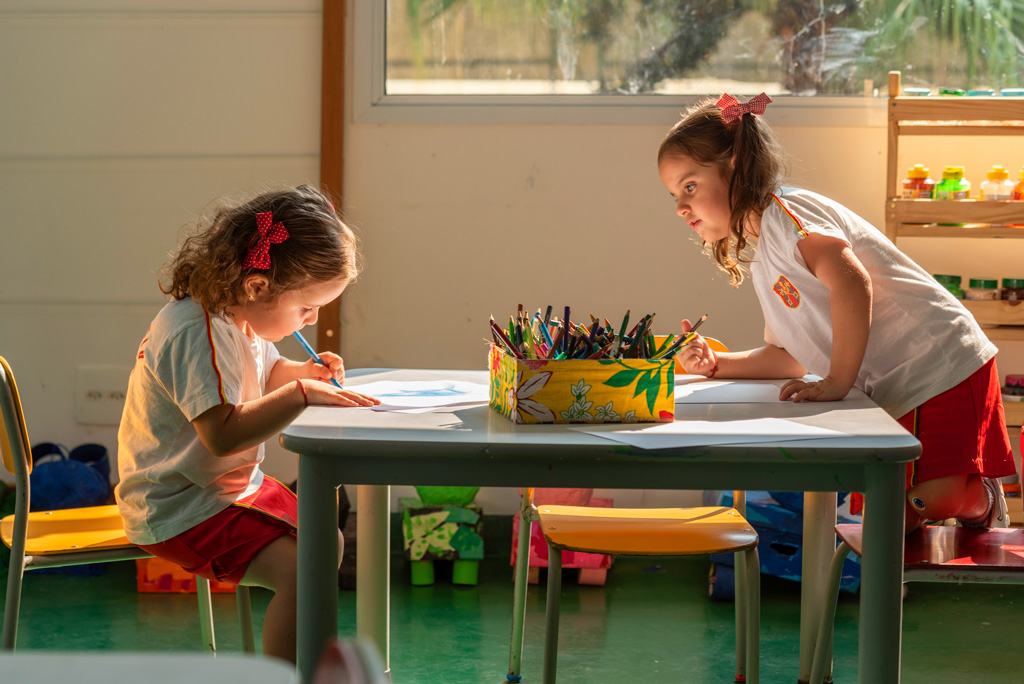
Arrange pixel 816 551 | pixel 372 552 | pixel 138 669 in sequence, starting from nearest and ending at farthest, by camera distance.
Result: pixel 138 669 < pixel 372 552 < pixel 816 551

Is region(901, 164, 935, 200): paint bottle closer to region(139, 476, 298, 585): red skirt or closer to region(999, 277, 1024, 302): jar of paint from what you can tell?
region(999, 277, 1024, 302): jar of paint

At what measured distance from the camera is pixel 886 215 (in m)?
2.67

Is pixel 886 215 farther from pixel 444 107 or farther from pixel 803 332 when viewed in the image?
pixel 444 107

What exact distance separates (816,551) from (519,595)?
0.59 metres

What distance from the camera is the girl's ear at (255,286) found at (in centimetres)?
160

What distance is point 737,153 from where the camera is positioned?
175 cm

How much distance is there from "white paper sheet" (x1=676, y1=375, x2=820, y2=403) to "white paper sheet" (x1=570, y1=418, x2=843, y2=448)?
216 millimetres

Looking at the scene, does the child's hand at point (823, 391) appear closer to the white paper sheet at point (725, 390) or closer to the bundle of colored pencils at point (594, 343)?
the white paper sheet at point (725, 390)

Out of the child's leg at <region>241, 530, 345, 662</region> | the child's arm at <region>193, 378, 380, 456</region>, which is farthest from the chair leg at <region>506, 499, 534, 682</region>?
the child's arm at <region>193, 378, 380, 456</region>

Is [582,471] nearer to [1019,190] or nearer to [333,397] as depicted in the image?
[333,397]

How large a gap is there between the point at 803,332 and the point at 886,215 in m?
1.15

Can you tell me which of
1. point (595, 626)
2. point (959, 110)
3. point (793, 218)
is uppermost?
point (959, 110)

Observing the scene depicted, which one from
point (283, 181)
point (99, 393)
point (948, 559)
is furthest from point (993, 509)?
point (99, 393)

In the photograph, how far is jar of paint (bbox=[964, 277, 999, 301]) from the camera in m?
2.69
